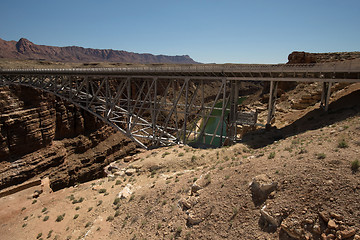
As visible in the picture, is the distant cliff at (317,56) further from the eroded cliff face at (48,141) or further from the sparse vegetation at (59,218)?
the sparse vegetation at (59,218)

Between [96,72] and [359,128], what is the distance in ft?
72.9

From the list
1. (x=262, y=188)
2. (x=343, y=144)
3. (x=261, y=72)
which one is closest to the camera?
(x=262, y=188)

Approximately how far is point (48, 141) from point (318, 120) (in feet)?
98.1

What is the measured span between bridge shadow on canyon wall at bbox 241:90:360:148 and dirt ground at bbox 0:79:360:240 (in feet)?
0.39

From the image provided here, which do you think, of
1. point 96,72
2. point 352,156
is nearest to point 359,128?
point 352,156

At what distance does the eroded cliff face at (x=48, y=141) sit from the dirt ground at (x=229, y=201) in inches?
541

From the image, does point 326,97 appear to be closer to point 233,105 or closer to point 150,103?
point 233,105

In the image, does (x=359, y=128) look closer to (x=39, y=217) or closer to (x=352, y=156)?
(x=352, y=156)

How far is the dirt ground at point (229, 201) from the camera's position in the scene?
15.3ft

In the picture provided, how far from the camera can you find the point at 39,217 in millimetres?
11523

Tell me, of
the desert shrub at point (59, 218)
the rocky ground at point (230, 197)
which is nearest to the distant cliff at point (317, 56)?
the rocky ground at point (230, 197)

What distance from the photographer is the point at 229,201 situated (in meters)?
6.24

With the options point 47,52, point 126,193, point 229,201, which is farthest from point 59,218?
point 47,52

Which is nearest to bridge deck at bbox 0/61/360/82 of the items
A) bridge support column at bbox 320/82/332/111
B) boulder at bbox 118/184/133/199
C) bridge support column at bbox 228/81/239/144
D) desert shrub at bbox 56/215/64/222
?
bridge support column at bbox 320/82/332/111
